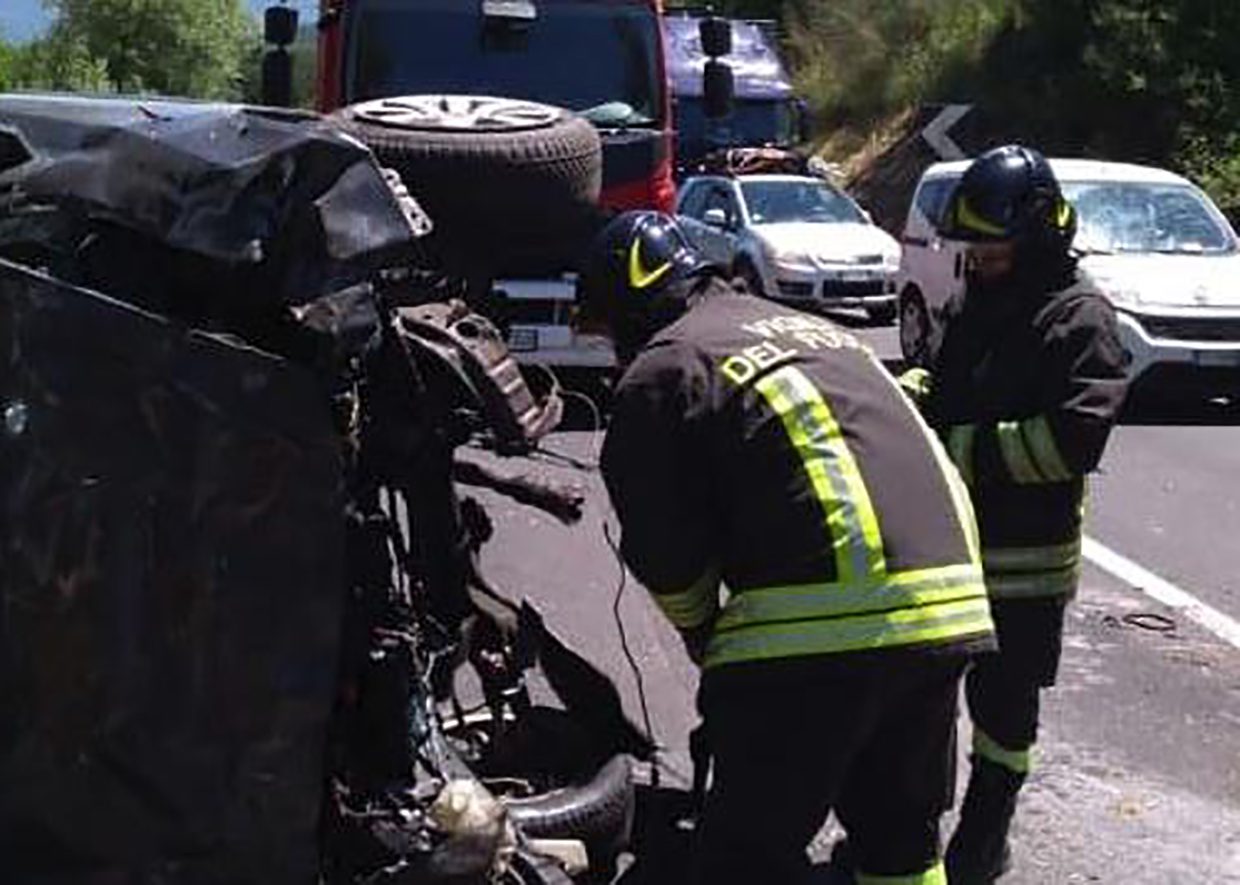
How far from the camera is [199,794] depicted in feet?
11.8

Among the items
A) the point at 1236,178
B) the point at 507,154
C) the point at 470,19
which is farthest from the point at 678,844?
the point at 1236,178

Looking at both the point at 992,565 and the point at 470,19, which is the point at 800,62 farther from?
the point at 992,565

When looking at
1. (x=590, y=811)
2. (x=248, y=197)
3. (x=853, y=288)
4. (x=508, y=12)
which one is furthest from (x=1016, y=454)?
(x=853, y=288)

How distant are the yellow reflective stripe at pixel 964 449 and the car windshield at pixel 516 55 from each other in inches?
315

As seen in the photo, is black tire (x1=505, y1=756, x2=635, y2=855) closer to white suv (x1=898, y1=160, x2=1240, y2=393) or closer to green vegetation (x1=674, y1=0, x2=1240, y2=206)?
white suv (x1=898, y1=160, x2=1240, y2=393)

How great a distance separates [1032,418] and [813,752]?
4.88 ft

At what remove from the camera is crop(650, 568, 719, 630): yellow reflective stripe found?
4.05 meters

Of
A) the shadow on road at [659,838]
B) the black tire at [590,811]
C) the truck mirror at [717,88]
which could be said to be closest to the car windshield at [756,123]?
the truck mirror at [717,88]

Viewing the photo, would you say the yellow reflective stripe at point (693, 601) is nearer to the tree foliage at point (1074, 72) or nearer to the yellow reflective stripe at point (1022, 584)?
the yellow reflective stripe at point (1022, 584)

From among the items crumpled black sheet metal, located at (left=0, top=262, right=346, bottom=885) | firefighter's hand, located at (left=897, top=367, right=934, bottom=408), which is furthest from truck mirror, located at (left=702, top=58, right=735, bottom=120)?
crumpled black sheet metal, located at (left=0, top=262, right=346, bottom=885)

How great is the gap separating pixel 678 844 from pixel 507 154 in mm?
2043

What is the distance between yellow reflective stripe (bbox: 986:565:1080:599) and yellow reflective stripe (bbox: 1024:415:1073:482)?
0.26m

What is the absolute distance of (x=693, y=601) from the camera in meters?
4.07

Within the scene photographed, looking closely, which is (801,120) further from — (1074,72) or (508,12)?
(508,12)
